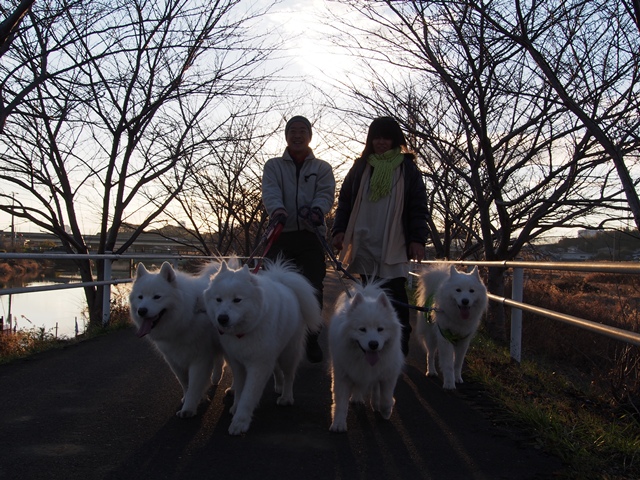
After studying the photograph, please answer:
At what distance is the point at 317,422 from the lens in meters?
3.55

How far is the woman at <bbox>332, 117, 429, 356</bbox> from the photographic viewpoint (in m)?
4.51

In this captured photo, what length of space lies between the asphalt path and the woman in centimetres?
106

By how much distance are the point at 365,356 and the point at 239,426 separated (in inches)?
36.2

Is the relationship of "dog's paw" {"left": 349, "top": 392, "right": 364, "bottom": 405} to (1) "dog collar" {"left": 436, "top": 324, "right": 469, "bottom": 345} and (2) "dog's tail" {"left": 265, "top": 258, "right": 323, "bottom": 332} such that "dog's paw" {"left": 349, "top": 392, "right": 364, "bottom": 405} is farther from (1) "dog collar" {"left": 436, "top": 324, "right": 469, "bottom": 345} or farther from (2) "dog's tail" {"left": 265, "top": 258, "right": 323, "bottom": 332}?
(1) "dog collar" {"left": 436, "top": 324, "right": 469, "bottom": 345}

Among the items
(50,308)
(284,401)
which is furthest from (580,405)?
(50,308)

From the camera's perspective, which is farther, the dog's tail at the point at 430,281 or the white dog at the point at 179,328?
the dog's tail at the point at 430,281

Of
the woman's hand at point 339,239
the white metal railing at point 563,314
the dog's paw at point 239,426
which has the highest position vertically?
the woman's hand at point 339,239

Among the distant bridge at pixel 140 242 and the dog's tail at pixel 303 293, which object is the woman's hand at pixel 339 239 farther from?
the distant bridge at pixel 140 242

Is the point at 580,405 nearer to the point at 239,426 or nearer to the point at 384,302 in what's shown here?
the point at 384,302

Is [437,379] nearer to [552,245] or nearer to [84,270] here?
[552,245]

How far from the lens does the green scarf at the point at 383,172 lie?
177 inches

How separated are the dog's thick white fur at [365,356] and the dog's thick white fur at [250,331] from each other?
399mm

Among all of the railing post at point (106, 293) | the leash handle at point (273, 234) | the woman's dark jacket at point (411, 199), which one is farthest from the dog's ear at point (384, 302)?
the railing post at point (106, 293)

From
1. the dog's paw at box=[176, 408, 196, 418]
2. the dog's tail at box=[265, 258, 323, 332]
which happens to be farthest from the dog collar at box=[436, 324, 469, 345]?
the dog's paw at box=[176, 408, 196, 418]
